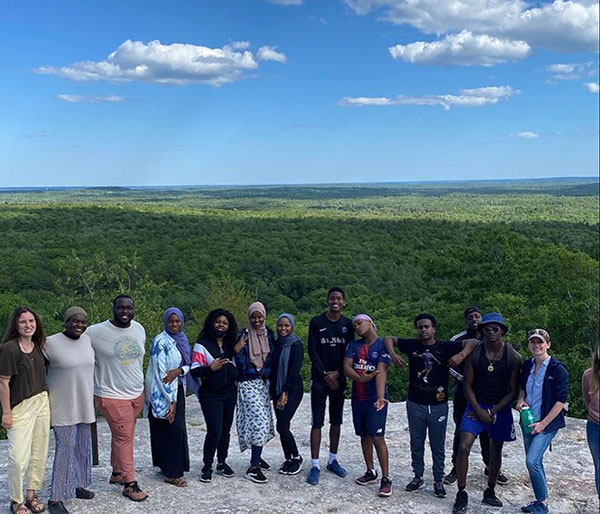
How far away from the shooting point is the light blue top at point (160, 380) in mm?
5961

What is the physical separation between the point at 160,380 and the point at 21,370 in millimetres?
1318

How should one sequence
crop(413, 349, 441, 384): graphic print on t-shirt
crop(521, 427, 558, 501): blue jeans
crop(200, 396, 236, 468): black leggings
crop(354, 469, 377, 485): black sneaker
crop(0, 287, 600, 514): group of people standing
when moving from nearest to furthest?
crop(0, 287, 600, 514): group of people standing
crop(521, 427, 558, 501): blue jeans
crop(413, 349, 441, 384): graphic print on t-shirt
crop(200, 396, 236, 468): black leggings
crop(354, 469, 377, 485): black sneaker

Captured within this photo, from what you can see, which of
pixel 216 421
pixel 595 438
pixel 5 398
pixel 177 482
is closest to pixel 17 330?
pixel 5 398

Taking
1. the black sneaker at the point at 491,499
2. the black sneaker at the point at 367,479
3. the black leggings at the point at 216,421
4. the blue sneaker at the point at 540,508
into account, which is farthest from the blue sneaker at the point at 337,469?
the blue sneaker at the point at 540,508

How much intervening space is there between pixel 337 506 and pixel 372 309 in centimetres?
3301

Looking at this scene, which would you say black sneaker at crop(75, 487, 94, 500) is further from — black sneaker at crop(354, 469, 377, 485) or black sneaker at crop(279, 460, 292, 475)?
black sneaker at crop(354, 469, 377, 485)

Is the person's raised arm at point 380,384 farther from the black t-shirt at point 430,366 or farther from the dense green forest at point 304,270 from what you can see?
the dense green forest at point 304,270

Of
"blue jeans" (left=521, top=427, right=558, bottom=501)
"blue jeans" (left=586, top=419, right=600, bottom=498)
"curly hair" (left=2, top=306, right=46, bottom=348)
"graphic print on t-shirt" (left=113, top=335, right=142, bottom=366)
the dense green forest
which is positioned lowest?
the dense green forest

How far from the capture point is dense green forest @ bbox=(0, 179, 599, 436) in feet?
82.1

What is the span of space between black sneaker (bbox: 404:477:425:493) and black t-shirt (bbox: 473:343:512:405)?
120 cm

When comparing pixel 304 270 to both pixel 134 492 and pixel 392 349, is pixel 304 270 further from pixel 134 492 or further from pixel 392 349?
pixel 134 492

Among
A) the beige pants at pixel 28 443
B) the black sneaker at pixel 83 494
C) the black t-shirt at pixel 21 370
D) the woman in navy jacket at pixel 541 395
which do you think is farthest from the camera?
the black sneaker at pixel 83 494

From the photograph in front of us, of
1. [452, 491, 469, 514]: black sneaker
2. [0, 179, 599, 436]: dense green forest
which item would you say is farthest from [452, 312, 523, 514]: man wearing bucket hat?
[0, 179, 599, 436]: dense green forest

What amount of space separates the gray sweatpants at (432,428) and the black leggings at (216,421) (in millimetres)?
1853
